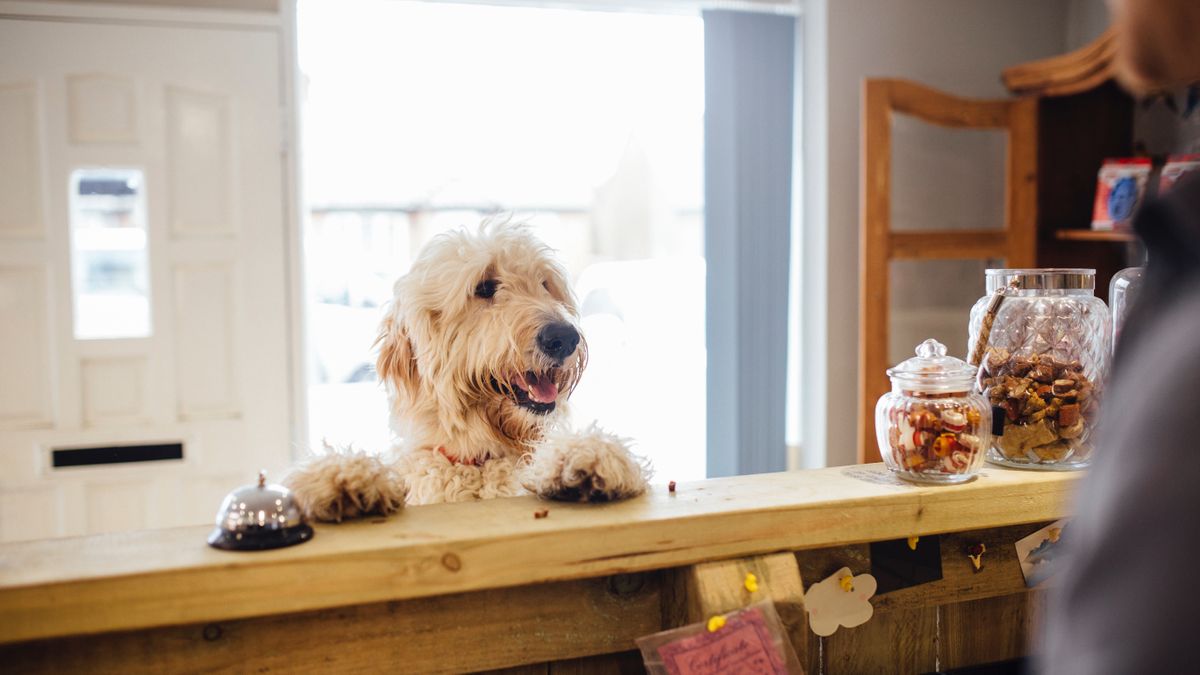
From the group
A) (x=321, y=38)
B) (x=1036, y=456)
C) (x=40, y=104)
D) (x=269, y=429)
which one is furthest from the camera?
(x=321, y=38)

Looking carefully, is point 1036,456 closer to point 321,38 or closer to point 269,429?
point 269,429

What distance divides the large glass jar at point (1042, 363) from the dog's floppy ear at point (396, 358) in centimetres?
100

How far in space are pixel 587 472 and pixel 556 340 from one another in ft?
2.13

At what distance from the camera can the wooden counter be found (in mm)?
870

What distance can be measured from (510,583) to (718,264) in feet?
9.87

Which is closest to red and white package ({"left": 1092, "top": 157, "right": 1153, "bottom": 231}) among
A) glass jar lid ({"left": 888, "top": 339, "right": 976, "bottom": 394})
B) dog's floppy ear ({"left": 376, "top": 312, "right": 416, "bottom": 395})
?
glass jar lid ({"left": 888, "top": 339, "right": 976, "bottom": 394})

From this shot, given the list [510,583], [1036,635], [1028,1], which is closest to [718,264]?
[1028,1]

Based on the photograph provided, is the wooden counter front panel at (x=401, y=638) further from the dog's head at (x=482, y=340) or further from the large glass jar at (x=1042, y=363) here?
the dog's head at (x=482, y=340)

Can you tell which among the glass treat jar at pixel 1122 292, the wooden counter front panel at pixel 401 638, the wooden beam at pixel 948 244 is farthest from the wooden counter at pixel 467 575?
the wooden beam at pixel 948 244

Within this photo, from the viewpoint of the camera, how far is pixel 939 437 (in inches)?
46.5

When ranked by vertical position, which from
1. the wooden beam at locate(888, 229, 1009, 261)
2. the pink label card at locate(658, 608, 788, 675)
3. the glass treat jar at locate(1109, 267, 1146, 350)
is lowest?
the pink label card at locate(658, 608, 788, 675)

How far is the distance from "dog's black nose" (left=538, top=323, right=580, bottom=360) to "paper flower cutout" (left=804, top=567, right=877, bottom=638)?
0.74 metres

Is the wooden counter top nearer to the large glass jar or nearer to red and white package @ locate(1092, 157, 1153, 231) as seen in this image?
the large glass jar

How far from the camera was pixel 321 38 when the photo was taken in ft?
12.5
